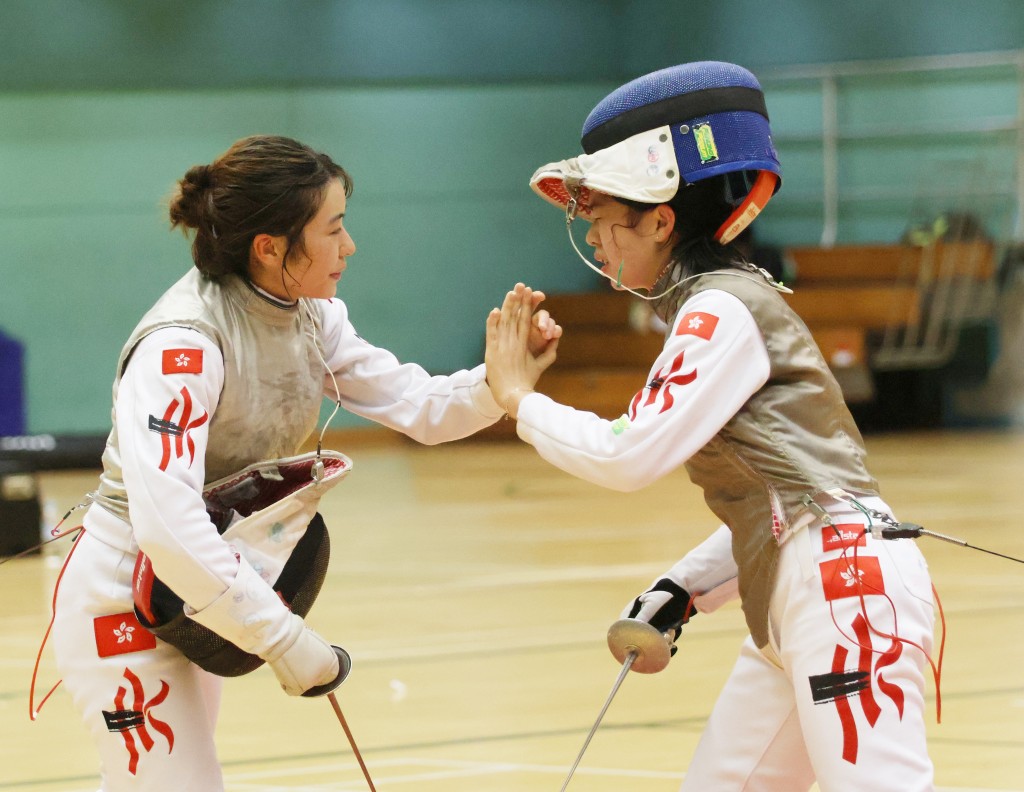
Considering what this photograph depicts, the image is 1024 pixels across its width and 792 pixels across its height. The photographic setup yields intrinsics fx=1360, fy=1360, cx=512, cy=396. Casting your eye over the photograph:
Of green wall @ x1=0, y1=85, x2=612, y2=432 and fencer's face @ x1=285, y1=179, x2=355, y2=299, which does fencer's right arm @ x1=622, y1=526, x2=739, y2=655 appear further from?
green wall @ x1=0, y1=85, x2=612, y2=432

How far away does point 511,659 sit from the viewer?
4.36m

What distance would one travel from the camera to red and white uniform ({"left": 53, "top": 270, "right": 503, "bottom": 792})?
6.61 ft

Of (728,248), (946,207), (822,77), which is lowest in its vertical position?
(946,207)

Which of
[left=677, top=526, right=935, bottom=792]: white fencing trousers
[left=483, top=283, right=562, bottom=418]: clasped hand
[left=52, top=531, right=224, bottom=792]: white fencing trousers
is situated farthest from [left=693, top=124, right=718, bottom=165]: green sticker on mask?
[left=52, top=531, right=224, bottom=792]: white fencing trousers

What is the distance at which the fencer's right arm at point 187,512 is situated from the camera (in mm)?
1998

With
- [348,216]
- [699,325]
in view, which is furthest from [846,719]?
[348,216]

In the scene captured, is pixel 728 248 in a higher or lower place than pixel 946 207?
higher

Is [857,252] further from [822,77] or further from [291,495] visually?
[291,495]

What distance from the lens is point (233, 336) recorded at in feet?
7.29

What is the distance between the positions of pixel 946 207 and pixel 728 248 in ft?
31.8

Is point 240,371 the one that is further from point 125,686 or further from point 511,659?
point 511,659

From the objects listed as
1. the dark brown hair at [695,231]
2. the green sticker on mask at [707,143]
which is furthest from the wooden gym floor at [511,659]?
the green sticker on mask at [707,143]

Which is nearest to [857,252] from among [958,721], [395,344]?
[395,344]

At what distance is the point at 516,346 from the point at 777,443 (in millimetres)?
501
